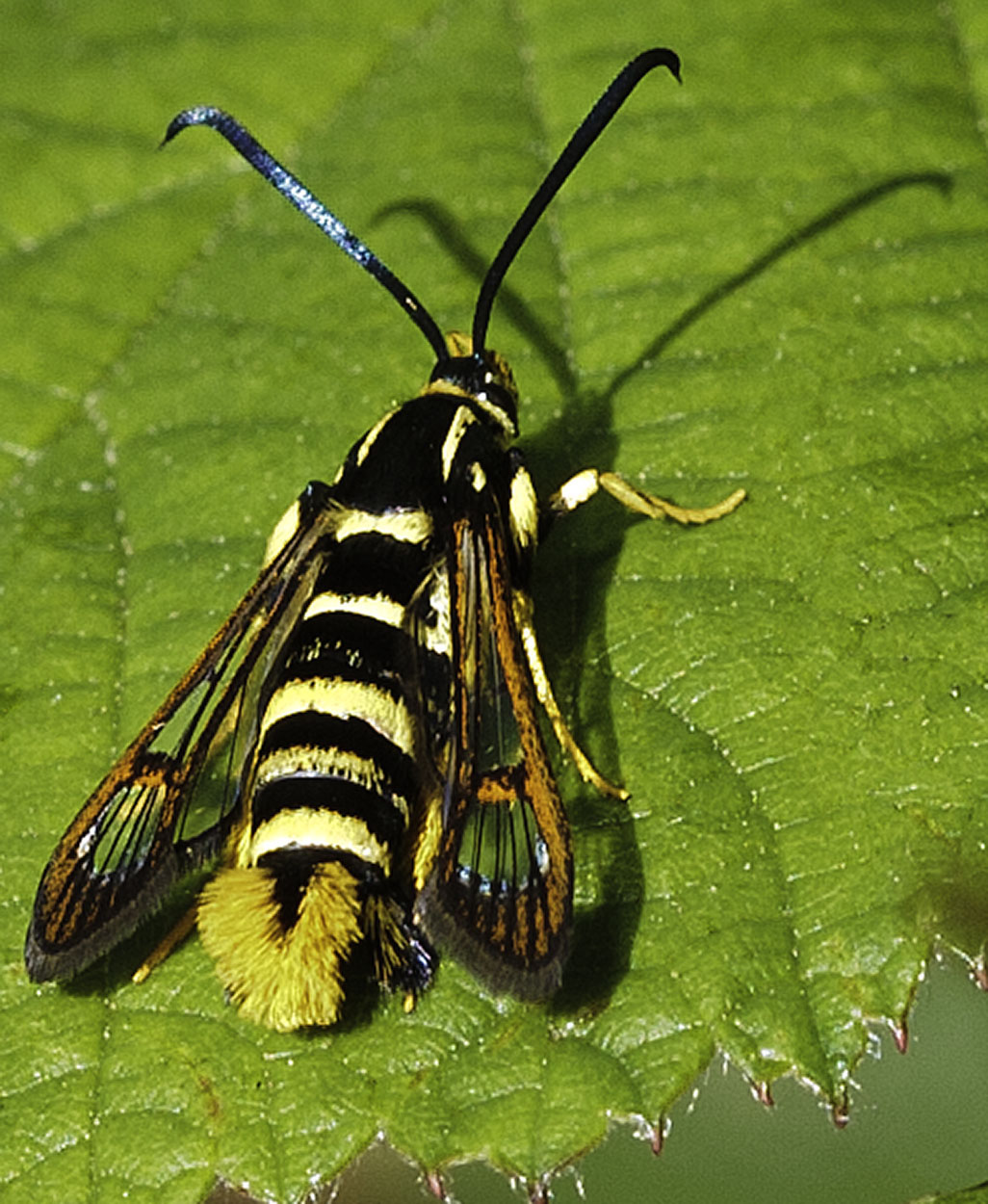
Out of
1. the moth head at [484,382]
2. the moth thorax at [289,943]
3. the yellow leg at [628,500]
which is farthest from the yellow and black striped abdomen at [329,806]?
the moth head at [484,382]

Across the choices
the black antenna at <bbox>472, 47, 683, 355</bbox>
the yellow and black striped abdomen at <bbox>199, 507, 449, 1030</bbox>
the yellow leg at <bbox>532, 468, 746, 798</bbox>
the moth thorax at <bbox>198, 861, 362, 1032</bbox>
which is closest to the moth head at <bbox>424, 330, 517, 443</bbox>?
the black antenna at <bbox>472, 47, 683, 355</bbox>

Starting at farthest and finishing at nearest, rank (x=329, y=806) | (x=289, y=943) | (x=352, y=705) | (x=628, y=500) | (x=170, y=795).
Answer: (x=628, y=500)
(x=170, y=795)
(x=352, y=705)
(x=329, y=806)
(x=289, y=943)

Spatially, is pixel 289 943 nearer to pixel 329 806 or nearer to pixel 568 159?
pixel 329 806

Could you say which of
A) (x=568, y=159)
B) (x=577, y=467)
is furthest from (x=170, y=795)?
(x=568, y=159)

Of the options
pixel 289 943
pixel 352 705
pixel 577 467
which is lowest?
pixel 289 943

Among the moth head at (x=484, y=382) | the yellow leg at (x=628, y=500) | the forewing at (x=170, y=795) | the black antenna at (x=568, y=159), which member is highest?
the black antenna at (x=568, y=159)

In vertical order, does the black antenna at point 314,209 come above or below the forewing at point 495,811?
above

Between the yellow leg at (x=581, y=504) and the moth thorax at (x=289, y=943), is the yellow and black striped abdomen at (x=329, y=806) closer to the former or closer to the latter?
the moth thorax at (x=289, y=943)
